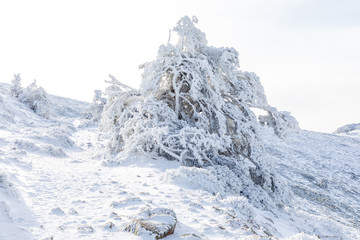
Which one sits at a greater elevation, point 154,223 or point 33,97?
point 33,97

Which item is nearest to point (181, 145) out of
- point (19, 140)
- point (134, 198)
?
point (134, 198)

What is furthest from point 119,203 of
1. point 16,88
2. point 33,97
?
point 16,88

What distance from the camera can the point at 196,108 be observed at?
10.2m

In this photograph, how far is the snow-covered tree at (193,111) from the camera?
806cm

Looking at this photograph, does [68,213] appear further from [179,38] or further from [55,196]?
[179,38]

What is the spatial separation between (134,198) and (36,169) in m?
3.69

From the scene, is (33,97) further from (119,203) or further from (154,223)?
(154,223)

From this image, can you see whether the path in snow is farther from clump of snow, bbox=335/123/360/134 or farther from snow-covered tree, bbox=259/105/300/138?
clump of snow, bbox=335/123/360/134

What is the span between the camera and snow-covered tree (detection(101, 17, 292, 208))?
8.06m

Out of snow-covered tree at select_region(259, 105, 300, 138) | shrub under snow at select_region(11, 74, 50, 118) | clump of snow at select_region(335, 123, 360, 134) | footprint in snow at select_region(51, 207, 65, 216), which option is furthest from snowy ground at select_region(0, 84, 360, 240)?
clump of snow at select_region(335, 123, 360, 134)

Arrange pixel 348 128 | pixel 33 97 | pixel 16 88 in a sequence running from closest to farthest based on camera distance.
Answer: pixel 33 97 → pixel 16 88 → pixel 348 128

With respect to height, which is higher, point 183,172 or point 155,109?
point 155,109

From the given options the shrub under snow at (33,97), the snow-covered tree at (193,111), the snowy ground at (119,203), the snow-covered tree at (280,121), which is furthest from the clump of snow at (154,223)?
the shrub under snow at (33,97)

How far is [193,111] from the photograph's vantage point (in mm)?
10180
